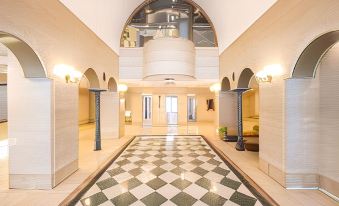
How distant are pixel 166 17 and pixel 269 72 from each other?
6.99 metres

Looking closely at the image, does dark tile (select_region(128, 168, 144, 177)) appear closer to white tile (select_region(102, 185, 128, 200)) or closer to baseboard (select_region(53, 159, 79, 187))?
white tile (select_region(102, 185, 128, 200))

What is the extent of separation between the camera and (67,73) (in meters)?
3.81

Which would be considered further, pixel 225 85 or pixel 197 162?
pixel 225 85

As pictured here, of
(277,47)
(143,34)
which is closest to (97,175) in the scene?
(277,47)

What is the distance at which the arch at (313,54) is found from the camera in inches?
106

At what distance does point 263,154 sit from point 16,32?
5260 mm

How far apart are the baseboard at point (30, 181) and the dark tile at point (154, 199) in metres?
1.87

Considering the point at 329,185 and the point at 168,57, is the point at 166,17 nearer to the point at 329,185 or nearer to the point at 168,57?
the point at 168,57

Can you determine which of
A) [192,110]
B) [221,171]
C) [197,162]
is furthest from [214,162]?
[192,110]

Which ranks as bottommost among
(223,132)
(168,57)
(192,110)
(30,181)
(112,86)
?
(30,181)

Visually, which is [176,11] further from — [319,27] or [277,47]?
[319,27]

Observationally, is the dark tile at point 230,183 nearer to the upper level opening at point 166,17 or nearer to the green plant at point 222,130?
the green plant at point 222,130

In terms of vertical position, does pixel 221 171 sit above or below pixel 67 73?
below

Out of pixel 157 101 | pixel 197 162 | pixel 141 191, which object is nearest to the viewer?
pixel 141 191
